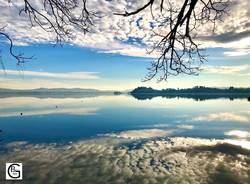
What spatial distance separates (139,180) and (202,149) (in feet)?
35.7

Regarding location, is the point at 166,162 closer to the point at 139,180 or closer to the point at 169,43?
the point at 139,180

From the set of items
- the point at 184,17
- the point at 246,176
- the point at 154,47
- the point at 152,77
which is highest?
the point at 184,17

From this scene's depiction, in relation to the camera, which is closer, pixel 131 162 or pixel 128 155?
pixel 131 162

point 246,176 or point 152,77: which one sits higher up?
point 152,77

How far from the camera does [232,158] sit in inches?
947

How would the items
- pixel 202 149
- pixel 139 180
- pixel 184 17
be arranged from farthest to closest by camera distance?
pixel 202 149 < pixel 139 180 < pixel 184 17

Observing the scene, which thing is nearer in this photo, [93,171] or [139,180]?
[139,180]

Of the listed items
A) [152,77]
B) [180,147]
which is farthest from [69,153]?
[152,77]

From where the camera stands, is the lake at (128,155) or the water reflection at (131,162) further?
the lake at (128,155)

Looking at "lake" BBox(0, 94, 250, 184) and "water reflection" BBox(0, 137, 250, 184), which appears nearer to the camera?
"water reflection" BBox(0, 137, 250, 184)

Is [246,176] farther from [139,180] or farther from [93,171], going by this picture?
[93,171]

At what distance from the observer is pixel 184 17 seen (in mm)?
6090

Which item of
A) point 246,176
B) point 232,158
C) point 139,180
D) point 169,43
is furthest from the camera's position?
point 232,158

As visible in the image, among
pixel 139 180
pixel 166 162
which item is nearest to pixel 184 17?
pixel 139 180
